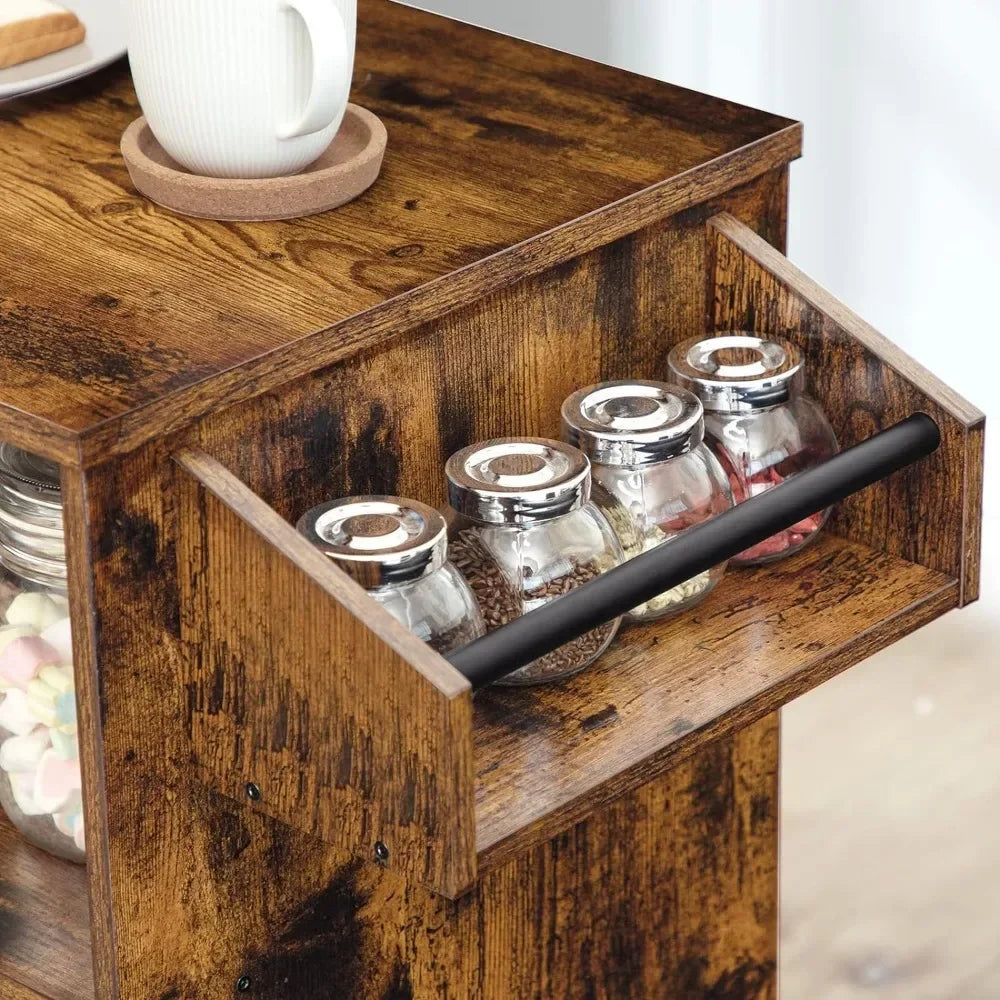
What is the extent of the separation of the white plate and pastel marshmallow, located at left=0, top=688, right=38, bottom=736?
35cm

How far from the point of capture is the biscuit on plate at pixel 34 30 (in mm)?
1098

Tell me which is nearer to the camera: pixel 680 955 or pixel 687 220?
pixel 687 220

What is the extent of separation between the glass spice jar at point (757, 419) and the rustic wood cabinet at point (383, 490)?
0.02 m

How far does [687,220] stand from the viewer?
1.03m

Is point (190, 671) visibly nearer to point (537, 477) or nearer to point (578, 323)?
point (537, 477)

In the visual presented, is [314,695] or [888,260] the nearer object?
[314,695]

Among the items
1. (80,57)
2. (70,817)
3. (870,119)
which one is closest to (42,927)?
(70,817)

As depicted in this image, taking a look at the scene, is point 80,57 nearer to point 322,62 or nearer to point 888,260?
point 322,62

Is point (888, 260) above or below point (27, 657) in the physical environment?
below

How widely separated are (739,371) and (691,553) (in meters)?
0.15

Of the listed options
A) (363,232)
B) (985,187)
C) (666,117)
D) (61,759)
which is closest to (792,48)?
(985,187)

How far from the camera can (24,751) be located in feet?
3.08

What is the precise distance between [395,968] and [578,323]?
37cm

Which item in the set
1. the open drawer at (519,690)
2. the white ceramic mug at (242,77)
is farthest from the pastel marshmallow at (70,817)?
the white ceramic mug at (242,77)
